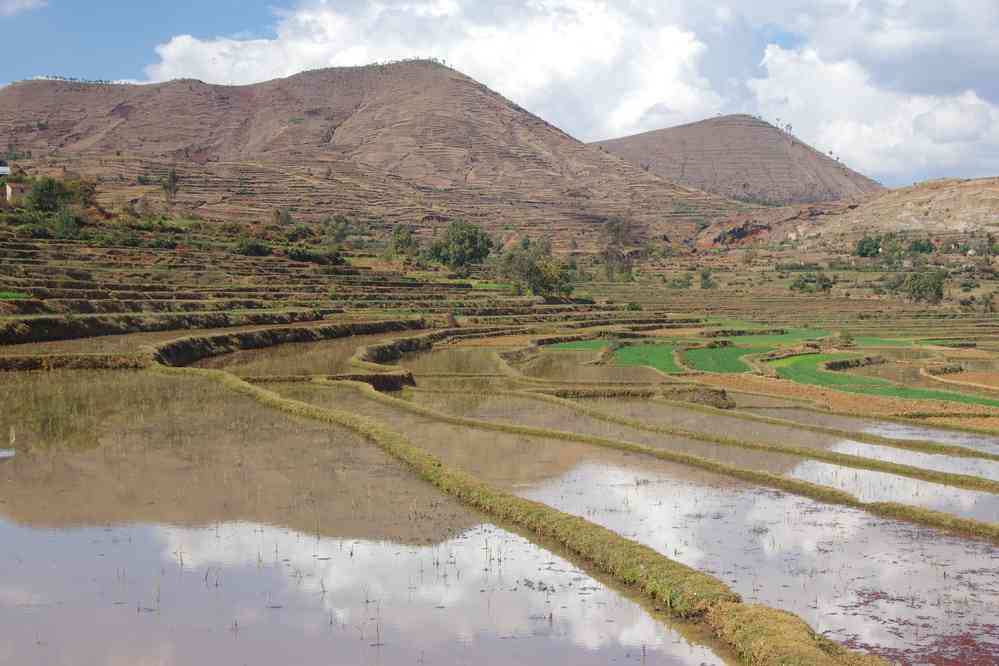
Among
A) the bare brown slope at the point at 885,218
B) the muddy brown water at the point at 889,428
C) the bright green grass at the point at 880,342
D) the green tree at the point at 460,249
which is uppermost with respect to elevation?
the bare brown slope at the point at 885,218

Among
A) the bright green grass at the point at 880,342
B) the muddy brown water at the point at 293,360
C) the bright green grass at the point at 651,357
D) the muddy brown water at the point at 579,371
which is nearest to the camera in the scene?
the muddy brown water at the point at 293,360

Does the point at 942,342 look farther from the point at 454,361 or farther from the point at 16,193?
the point at 16,193

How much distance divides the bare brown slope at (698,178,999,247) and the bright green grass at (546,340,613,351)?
94.4 meters

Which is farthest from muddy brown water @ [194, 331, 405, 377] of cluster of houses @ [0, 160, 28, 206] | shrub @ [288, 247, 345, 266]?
cluster of houses @ [0, 160, 28, 206]

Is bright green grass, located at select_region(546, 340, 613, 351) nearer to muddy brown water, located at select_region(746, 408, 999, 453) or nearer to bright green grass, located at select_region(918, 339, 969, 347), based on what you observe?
muddy brown water, located at select_region(746, 408, 999, 453)

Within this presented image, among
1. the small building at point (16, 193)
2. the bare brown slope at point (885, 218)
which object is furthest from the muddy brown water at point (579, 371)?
the bare brown slope at point (885, 218)

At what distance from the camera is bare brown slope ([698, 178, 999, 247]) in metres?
132

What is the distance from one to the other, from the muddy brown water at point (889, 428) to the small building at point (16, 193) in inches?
2194

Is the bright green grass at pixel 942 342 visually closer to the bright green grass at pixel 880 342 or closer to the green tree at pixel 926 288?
the bright green grass at pixel 880 342

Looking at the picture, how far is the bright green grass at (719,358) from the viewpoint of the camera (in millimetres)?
37875

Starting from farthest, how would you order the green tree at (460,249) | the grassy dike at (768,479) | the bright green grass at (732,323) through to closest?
1. the green tree at (460,249)
2. the bright green grass at (732,323)
3. the grassy dike at (768,479)

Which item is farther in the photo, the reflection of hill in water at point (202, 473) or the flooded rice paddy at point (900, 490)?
the flooded rice paddy at point (900, 490)

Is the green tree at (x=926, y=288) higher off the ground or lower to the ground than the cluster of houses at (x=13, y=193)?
lower

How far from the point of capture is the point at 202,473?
14.4m
